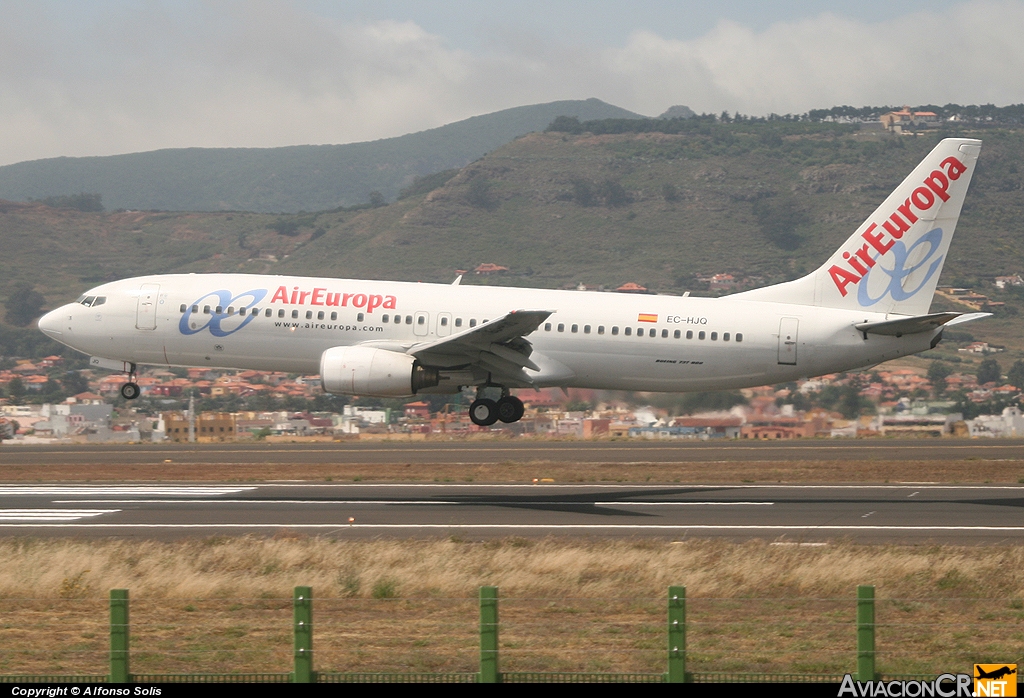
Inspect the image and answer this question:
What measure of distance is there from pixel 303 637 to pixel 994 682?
657 centimetres

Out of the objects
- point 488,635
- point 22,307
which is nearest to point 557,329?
point 488,635

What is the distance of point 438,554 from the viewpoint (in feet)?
78.3

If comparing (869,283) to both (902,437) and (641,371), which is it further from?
(902,437)

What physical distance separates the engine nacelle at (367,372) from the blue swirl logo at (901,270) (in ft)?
44.2

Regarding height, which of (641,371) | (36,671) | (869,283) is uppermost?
(869,283)

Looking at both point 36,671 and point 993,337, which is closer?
point 36,671

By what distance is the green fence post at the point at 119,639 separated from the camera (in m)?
12.6

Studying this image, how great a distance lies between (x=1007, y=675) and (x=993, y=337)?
129m

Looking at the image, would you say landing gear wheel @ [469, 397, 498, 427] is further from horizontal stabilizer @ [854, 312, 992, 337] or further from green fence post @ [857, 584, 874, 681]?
green fence post @ [857, 584, 874, 681]

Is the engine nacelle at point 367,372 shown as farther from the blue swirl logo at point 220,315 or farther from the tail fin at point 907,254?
the tail fin at point 907,254

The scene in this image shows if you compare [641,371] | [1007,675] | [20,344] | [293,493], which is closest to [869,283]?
[641,371]

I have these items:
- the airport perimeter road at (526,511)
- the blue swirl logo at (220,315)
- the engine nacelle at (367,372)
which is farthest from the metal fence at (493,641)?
the blue swirl logo at (220,315)

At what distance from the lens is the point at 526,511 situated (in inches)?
1237

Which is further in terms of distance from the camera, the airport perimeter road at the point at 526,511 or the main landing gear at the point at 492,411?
the main landing gear at the point at 492,411
